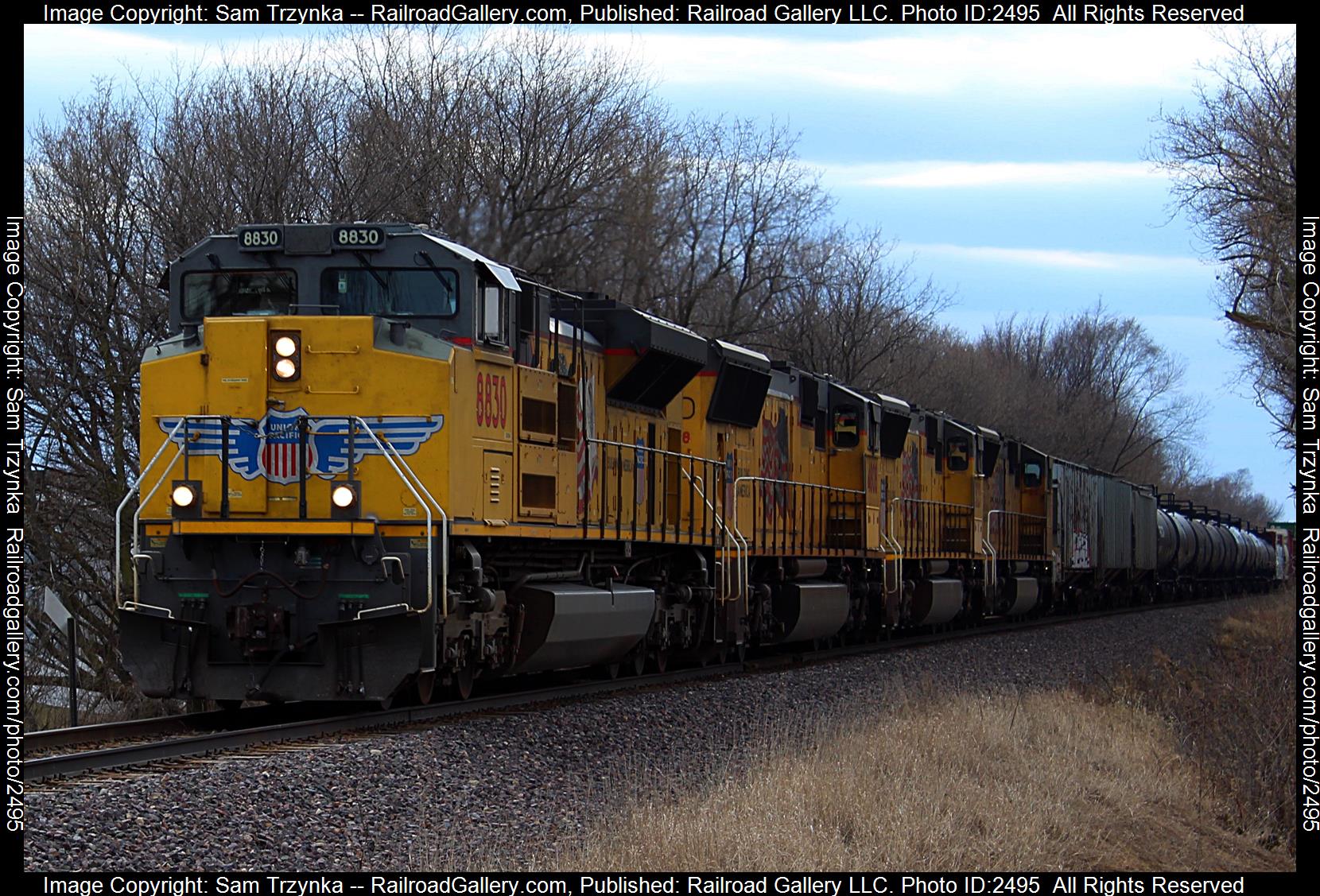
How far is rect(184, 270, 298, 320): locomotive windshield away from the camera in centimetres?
1138

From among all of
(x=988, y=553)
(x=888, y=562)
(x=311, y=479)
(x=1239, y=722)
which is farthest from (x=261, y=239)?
(x=988, y=553)

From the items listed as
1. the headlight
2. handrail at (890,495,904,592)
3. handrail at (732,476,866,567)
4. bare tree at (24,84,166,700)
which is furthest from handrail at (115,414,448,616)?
handrail at (890,495,904,592)

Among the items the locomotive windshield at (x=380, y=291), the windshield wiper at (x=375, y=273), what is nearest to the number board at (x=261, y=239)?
the locomotive windshield at (x=380, y=291)

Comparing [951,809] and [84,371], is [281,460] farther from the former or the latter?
[84,371]

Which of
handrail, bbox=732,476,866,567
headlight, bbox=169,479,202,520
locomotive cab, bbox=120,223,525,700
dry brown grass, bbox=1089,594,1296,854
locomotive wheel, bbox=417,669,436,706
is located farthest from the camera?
handrail, bbox=732,476,866,567

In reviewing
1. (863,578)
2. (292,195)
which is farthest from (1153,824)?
(292,195)

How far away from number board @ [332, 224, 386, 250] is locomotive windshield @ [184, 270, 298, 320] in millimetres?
449

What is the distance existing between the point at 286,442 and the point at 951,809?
5459 mm

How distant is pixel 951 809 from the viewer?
26.3 ft

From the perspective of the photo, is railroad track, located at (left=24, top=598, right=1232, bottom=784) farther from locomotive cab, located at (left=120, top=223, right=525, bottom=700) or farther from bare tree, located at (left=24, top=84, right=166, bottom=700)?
bare tree, located at (left=24, top=84, right=166, bottom=700)

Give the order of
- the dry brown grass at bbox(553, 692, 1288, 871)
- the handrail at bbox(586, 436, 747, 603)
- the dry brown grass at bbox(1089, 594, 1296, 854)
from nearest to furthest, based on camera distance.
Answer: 1. the dry brown grass at bbox(553, 692, 1288, 871)
2. the dry brown grass at bbox(1089, 594, 1296, 854)
3. the handrail at bbox(586, 436, 747, 603)

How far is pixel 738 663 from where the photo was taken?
56.7 feet
